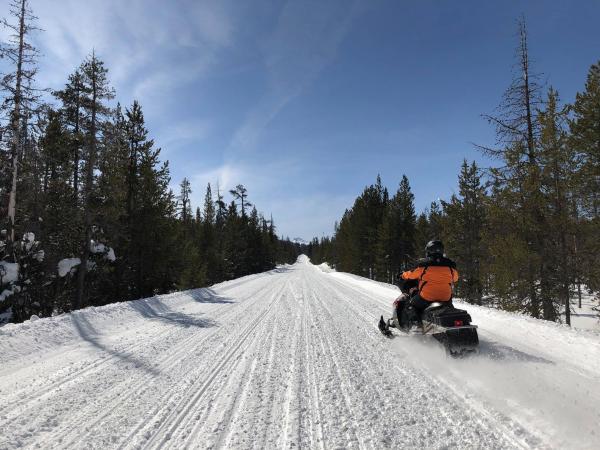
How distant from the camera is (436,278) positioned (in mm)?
6613

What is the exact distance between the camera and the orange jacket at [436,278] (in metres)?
6.61

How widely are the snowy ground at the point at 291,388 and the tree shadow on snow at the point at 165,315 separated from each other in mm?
1035

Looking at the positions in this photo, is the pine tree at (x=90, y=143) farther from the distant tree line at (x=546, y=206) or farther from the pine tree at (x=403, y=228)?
the pine tree at (x=403, y=228)

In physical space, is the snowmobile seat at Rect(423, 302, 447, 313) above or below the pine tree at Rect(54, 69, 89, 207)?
below

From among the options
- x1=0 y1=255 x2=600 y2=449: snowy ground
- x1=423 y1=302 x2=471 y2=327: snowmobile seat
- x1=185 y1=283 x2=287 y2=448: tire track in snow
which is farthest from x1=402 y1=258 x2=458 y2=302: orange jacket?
x1=185 y1=283 x2=287 y2=448: tire track in snow

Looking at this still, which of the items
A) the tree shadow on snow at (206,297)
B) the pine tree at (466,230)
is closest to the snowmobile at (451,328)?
the tree shadow on snow at (206,297)

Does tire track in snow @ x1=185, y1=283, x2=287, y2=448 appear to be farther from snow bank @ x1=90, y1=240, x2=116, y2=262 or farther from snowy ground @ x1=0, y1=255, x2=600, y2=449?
snow bank @ x1=90, y1=240, x2=116, y2=262

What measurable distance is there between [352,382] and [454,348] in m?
1.86

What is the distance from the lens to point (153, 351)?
6.45m

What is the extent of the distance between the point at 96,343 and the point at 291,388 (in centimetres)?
443

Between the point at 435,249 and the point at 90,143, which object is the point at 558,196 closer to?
the point at 435,249

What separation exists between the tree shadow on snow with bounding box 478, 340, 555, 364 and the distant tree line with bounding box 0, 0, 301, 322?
1307cm

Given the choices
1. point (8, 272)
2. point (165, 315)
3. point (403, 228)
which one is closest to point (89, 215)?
point (8, 272)

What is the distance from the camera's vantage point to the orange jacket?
21.7 ft
